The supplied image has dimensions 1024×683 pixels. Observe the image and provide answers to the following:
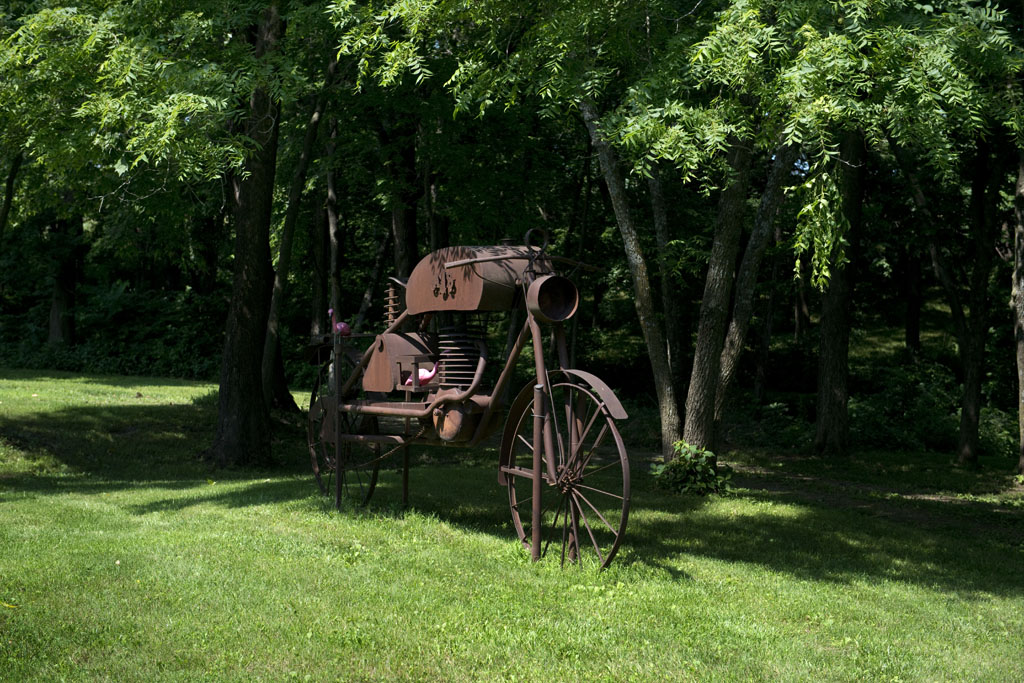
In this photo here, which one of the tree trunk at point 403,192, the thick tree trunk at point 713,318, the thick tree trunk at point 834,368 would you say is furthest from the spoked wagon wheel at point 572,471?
the thick tree trunk at point 834,368

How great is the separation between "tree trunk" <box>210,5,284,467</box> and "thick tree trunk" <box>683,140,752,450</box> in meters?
7.01

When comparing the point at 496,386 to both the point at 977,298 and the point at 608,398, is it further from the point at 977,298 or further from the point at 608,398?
the point at 977,298

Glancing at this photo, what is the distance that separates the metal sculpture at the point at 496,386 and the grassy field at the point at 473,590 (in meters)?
0.55

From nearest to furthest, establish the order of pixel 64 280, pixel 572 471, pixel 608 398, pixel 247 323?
pixel 608 398, pixel 572 471, pixel 247 323, pixel 64 280

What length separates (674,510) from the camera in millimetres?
11117

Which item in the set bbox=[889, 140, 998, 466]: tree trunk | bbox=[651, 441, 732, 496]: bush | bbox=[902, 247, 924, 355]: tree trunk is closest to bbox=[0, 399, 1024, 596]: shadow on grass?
bbox=[651, 441, 732, 496]: bush

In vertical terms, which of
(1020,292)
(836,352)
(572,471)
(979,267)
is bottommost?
(572,471)

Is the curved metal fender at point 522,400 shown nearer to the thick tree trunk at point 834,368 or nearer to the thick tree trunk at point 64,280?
the thick tree trunk at point 834,368

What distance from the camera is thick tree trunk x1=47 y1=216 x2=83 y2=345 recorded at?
32.0 meters

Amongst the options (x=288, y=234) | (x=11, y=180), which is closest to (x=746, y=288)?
(x=288, y=234)

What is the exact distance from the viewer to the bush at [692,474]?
12625 millimetres

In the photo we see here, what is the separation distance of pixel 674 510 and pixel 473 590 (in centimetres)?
515

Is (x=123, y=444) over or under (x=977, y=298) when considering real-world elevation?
under

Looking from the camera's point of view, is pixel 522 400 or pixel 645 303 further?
pixel 645 303
